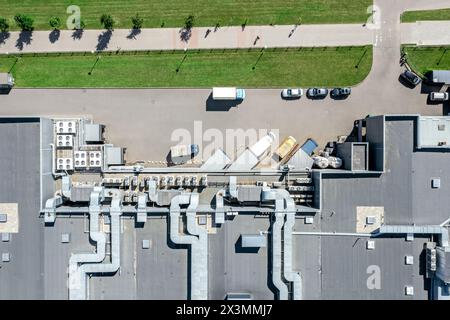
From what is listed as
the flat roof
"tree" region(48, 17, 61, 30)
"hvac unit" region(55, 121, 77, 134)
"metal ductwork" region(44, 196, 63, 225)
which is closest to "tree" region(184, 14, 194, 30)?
"tree" region(48, 17, 61, 30)

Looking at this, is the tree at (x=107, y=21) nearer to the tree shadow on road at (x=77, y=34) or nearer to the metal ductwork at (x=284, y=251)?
the tree shadow on road at (x=77, y=34)

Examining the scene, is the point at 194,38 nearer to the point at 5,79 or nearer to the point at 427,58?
the point at 5,79

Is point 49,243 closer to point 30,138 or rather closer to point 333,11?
point 30,138

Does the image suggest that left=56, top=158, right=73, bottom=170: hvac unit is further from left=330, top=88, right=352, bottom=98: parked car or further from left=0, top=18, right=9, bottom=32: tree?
left=330, top=88, right=352, bottom=98: parked car

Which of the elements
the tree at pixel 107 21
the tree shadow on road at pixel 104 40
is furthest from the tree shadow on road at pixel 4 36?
the tree at pixel 107 21

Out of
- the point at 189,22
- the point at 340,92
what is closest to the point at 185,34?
the point at 189,22

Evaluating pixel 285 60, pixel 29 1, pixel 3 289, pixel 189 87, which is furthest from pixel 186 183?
pixel 29 1

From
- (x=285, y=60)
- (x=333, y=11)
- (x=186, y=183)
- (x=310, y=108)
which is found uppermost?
(x=333, y=11)
